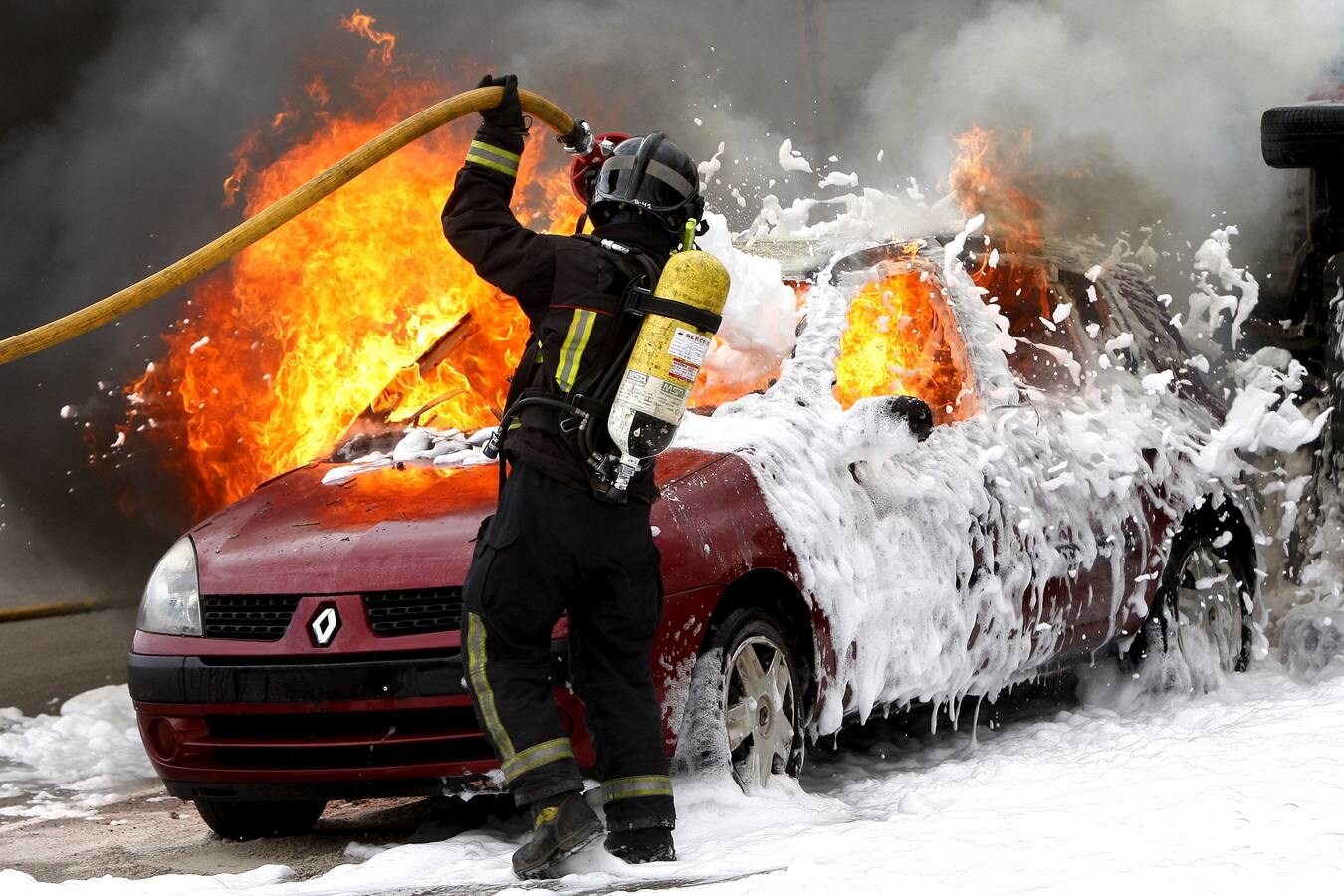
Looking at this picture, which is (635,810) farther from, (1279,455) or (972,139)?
(972,139)

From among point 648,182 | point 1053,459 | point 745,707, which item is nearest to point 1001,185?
point 1053,459

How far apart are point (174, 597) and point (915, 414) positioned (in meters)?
2.20

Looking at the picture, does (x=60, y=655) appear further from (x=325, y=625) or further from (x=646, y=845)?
(x=646, y=845)

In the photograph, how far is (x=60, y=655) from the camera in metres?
8.98

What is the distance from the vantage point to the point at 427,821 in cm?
533

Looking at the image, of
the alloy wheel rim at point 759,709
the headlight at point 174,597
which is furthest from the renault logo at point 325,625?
the alloy wheel rim at point 759,709

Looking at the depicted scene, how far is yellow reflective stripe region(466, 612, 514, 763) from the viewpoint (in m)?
4.21

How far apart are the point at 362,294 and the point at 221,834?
2.71 m

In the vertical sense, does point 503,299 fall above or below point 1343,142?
below

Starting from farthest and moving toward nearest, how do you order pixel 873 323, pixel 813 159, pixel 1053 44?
pixel 813 159, pixel 1053 44, pixel 873 323

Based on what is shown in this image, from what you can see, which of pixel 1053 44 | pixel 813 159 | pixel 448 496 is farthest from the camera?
pixel 813 159

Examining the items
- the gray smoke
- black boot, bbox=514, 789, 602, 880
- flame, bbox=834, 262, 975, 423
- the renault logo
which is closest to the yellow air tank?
black boot, bbox=514, 789, 602, 880

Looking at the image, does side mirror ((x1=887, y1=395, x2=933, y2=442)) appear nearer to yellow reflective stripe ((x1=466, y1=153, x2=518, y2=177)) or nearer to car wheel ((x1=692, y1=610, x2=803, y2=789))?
car wheel ((x1=692, y1=610, x2=803, y2=789))

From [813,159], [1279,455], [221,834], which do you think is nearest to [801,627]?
[221,834]
